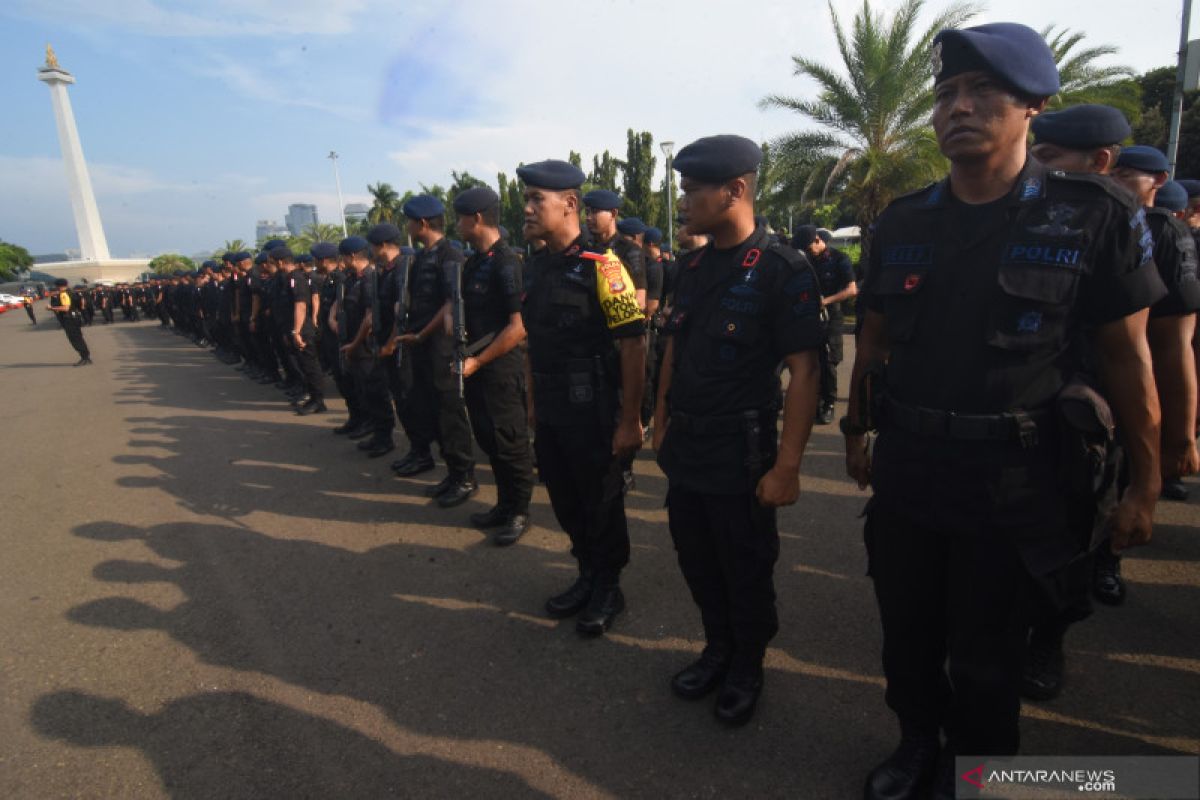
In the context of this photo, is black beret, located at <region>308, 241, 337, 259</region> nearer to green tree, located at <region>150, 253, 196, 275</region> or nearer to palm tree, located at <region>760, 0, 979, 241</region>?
palm tree, located at <region>760, 0, 979, 241</region>

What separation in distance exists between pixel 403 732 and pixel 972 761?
185 cm

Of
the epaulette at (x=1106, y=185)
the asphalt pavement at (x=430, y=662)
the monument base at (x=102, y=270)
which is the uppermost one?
the monument base at (x=102, y=270)

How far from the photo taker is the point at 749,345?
2.03m

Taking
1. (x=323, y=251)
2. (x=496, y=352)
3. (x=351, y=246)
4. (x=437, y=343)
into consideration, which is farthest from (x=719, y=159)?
(x=323, y=251)

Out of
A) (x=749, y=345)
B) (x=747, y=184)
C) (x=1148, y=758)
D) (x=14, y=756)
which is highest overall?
(x=747, y=184)

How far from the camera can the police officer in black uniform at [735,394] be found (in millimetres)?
1999

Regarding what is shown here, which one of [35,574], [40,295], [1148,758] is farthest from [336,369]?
[40,295]

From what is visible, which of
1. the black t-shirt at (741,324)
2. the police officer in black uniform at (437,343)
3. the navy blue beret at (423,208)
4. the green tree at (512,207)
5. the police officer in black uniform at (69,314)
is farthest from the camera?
the green tree at (512,207)

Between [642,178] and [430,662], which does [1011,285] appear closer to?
[430,662]

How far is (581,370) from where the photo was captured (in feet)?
9.20

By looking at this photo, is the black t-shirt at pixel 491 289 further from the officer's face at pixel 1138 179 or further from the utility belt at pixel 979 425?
the officer's face at pixel 1138 179

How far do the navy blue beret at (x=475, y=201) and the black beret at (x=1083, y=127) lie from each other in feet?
8.94

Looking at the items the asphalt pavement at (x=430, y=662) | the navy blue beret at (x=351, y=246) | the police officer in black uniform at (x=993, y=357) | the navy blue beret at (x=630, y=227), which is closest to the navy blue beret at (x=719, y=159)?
the police officer in black uniform at (x=993, y=357)

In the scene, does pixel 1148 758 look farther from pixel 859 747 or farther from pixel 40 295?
pixel 40 295
